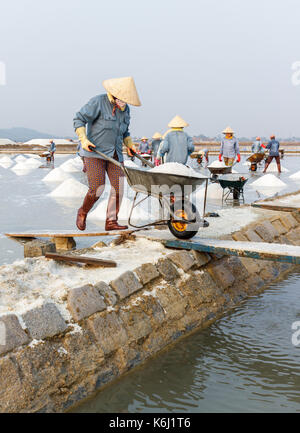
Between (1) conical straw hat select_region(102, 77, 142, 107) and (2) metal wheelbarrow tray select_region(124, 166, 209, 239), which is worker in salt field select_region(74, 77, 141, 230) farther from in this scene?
(2) metal wheelbarrow tray select_region(124, 166, 209, 239)

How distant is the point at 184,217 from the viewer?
16.0 ft

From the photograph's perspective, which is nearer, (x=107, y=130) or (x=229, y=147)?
(x=107, y=130)

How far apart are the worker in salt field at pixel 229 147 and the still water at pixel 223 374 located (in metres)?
8.18

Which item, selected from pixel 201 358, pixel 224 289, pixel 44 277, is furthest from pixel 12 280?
pixel 224 289

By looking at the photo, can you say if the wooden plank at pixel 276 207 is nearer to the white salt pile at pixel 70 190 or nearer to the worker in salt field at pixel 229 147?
the worker in salt field at pixel 229 147

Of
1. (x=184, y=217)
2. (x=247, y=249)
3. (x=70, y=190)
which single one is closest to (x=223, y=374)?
(x=247, y=249)

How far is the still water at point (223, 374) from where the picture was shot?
327cm

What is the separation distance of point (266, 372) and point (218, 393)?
0.54 metres

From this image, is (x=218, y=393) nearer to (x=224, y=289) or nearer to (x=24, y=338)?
(x=24, y=338)

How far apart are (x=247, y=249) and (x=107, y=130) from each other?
209 centimetres

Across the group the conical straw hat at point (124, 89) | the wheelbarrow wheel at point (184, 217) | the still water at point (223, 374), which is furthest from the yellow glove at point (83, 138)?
the still water at point (223, 374)

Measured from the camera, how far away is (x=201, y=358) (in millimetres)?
3994

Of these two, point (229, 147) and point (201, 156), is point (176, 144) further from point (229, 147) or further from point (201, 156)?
point (201, 156)

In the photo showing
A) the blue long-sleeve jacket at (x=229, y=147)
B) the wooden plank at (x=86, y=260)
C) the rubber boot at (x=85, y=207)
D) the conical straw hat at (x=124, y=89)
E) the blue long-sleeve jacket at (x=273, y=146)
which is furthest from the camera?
the blue long-sleeve jacket at (x=273, y=146)
